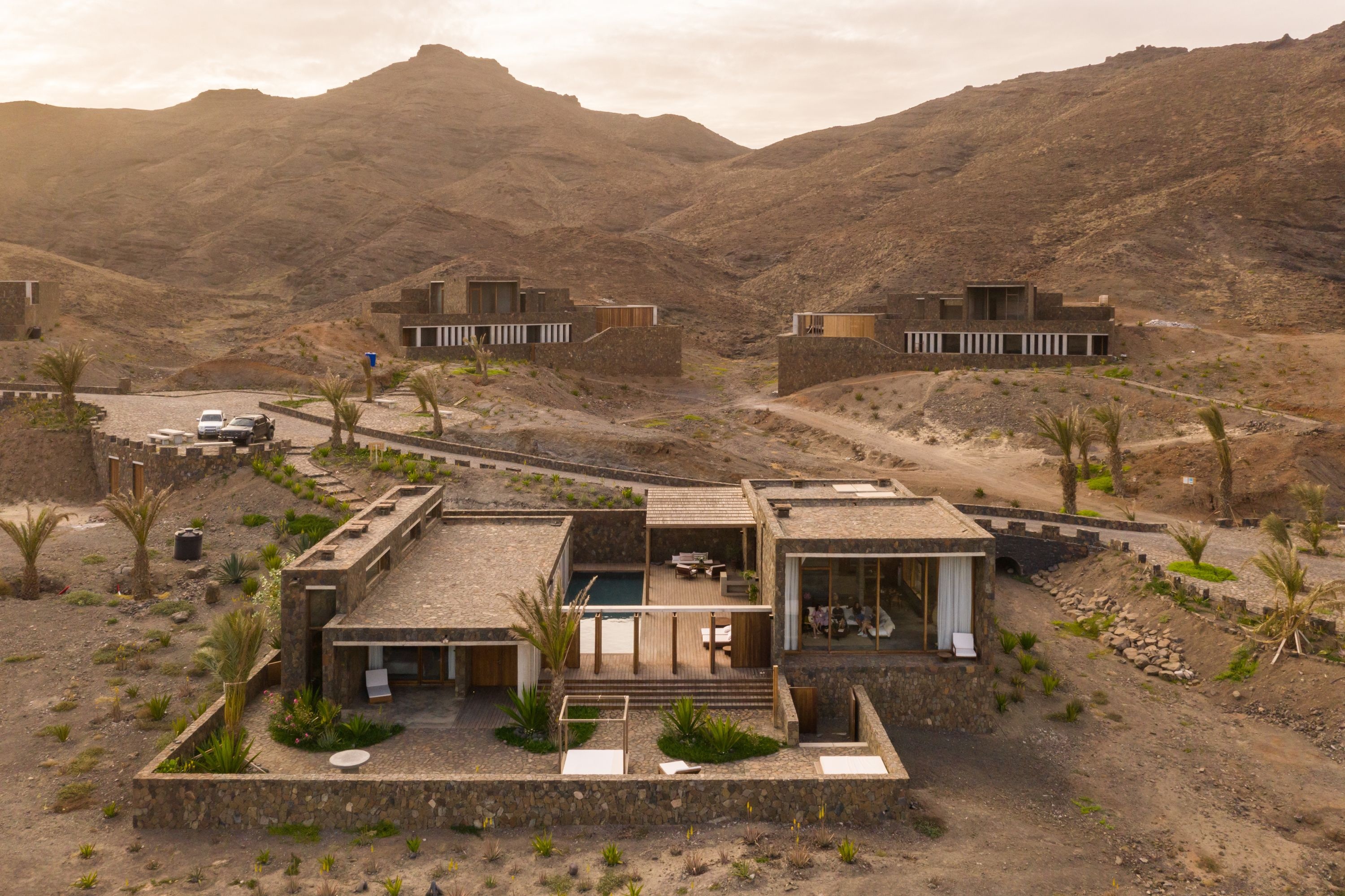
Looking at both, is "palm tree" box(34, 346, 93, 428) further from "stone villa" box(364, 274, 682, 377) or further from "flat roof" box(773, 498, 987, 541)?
"flat roof" box(773, 498, 987, 541)

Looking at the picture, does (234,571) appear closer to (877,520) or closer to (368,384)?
(877,520)

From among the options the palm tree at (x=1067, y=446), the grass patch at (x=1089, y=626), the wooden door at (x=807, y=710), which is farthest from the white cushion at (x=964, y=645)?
the palm tree at (x=1067, y=446)

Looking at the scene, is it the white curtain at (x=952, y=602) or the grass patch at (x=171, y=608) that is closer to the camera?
the white curtain at (x=952, y=602)

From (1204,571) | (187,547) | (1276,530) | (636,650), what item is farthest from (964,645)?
(187,547)

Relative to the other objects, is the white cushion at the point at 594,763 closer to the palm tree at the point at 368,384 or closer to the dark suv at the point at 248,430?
the dark suv at the point at 248,430

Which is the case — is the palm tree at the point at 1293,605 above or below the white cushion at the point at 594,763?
above

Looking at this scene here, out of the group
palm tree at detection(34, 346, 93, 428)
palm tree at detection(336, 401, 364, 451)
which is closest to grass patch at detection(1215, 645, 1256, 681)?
palm tree at detection(336, 401, 364, 451)
